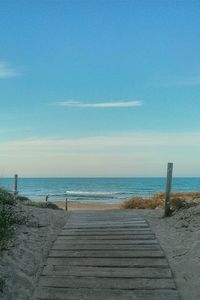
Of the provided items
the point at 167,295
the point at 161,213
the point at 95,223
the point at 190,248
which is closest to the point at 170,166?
the point at 161,213

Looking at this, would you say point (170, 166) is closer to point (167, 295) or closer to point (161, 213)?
point (161, 213)

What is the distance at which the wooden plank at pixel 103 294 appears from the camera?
331 inches

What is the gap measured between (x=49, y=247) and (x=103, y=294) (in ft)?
8.77

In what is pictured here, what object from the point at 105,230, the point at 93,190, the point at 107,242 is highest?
the point at 105,230

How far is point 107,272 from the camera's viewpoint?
9453 millimetres

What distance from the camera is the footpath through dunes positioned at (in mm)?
8602

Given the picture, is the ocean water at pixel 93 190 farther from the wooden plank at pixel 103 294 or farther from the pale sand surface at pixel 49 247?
the wooden plank at pixel 103 294

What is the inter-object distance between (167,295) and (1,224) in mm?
4234

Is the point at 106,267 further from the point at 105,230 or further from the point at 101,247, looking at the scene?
the point at 105,230

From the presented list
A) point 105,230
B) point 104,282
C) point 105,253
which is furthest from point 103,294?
point 105,230

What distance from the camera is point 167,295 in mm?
8445

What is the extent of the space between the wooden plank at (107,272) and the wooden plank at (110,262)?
0.57 ft

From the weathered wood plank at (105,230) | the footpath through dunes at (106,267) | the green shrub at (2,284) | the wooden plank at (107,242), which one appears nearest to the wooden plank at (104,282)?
the footpath through dunes at (106,267)

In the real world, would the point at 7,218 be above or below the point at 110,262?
above
